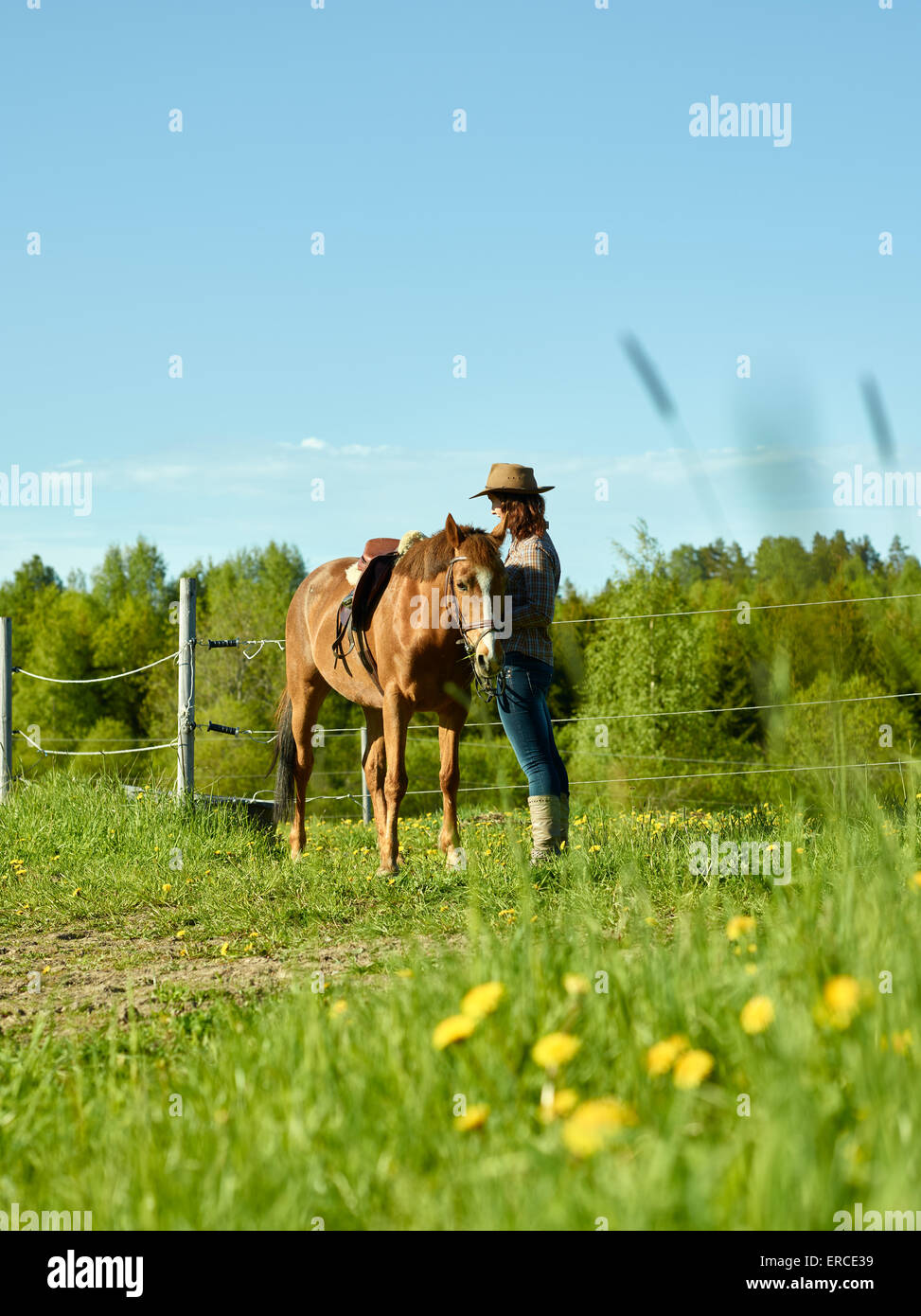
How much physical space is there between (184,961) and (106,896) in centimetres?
164

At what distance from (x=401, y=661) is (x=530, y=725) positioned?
115cm

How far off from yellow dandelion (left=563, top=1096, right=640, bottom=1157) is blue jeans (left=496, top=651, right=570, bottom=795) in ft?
12.7

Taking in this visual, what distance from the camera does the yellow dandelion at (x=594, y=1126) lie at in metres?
1.54

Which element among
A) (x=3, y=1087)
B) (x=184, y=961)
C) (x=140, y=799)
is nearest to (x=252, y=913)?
(x=184, y=961)

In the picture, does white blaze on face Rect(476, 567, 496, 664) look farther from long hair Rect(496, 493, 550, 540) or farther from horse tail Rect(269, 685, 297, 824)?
horse tail Rect(269, 685, 297, 824)

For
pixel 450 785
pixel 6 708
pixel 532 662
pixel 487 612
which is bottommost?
pixel 450 785

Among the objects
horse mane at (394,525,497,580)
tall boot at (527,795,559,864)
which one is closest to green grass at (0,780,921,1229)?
tall boot at (527,795,559,864)

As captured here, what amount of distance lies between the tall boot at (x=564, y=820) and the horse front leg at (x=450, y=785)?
2.59 ft

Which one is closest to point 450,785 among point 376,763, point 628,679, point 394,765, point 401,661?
point 394,765

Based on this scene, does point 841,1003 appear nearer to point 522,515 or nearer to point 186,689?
point 522,515

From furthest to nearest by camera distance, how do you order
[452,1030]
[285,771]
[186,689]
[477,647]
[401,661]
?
1. [186,689]
2. [285,771]
3. [401,661]
4. [477,647]
5. [452,1030]

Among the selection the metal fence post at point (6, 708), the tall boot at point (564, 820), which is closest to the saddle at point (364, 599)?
the tall boot at point (564, 820)

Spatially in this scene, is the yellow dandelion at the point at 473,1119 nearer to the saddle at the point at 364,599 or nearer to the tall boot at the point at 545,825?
the tall boot at the point at 545,825

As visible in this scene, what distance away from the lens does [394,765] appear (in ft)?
21.1
